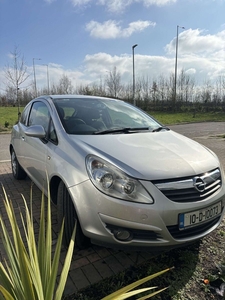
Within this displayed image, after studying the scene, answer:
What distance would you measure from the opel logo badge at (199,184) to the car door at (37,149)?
1.69 meters

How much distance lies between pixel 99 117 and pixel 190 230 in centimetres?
177

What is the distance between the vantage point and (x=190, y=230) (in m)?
1.94

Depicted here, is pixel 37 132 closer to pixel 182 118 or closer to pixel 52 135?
pixel 52 135

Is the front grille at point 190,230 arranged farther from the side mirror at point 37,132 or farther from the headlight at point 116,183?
the side mirror at point 37,132

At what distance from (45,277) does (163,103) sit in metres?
40.0

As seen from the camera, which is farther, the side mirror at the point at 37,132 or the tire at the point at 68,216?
the side mirror at the point at 37,132

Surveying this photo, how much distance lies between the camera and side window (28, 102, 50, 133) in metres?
3.03

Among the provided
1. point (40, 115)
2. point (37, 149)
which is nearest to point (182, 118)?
point (40, 115)

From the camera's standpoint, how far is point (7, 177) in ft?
15.7

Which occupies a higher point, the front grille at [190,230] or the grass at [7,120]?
the grass at [7,120]

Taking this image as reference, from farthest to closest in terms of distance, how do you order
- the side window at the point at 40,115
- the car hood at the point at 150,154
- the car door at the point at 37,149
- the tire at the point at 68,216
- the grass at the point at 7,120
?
the grass at the point at 7,120
the side window at the point at 40,115
the car door at the point at 37,149
the tire at the point at 68,216
the car hood at the point at 150,154

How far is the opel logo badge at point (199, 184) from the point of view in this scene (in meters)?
1.93

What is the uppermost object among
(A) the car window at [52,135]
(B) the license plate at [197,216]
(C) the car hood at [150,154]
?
(A) the car window at [52,135]

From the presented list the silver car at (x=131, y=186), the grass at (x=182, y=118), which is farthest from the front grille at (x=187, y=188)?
the grass at (x=182, y=118)
